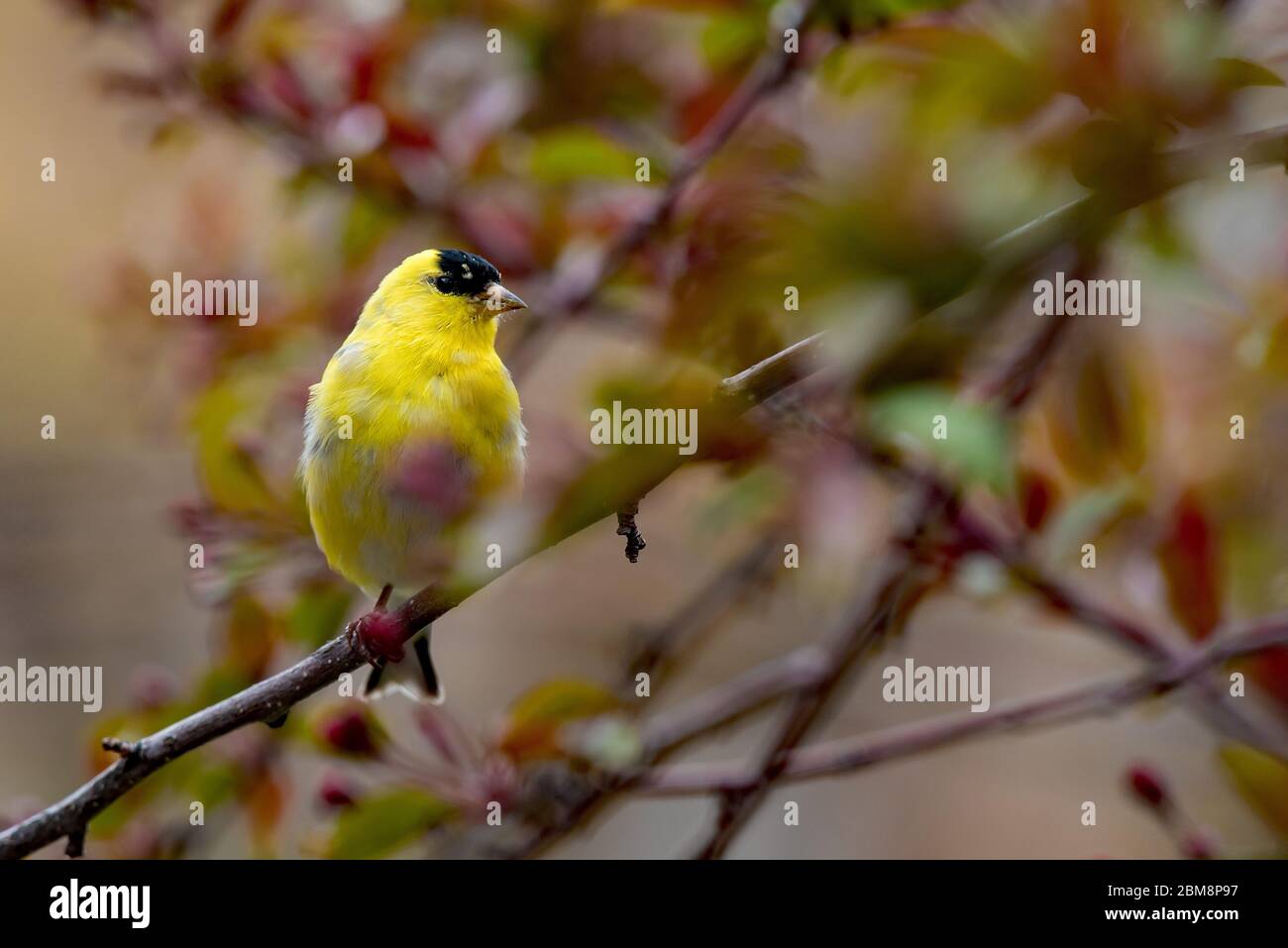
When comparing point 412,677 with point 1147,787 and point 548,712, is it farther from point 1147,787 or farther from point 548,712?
point 1147,787

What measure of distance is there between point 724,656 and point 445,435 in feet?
8.93

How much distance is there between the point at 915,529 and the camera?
1499 mm

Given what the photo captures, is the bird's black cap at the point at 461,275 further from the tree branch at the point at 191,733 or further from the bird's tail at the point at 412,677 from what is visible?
the tree branch at the point at 191,733

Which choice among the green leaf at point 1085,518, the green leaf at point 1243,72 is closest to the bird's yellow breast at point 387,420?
the green leaf at point 1085,518

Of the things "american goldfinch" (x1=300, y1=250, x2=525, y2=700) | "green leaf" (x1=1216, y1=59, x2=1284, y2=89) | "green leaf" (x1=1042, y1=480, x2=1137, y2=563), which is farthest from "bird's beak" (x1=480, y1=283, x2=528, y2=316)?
"green leaf" (x1=1216, y1=59, x2=1284, y2=89)

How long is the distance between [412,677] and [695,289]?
197cm

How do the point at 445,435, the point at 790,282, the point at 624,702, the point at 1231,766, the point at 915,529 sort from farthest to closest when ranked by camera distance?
the point at 445,435, the point at 624,702, the point at 915,529, the point at 1231,766, the point at 790,282

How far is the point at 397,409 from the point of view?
2.15m

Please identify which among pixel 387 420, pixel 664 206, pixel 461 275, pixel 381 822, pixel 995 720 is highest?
pixel 461 275

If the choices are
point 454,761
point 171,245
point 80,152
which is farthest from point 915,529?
point 80,152

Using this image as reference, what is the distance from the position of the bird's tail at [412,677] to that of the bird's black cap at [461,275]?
744mm

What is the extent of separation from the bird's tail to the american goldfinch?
34cm

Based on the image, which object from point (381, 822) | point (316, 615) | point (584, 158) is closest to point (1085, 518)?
point (584, 158)

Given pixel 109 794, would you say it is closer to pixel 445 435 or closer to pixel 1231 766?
pixel 445 435
